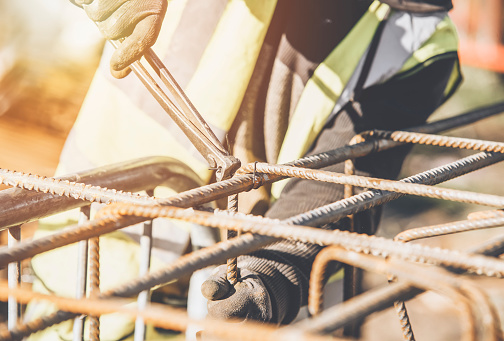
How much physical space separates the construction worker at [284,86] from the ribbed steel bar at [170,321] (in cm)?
80

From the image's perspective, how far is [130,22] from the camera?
889mm

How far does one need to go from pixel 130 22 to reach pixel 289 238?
1.73 feet

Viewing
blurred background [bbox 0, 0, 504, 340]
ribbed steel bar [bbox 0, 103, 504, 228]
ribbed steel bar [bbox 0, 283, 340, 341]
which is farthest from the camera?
blurred background [bbox 0, 0, 504, 340]

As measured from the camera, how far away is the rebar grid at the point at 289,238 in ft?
1.57

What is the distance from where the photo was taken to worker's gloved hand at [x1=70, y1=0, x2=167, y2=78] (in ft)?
2.89

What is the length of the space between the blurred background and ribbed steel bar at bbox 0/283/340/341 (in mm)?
2862

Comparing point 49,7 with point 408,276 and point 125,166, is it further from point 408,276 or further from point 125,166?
point 408,276

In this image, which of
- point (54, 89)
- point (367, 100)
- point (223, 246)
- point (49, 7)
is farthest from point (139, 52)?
point (49, 7)

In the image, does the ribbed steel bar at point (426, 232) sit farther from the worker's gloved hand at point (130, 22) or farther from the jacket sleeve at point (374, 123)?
the worker's gloved hand at point (130, 22)

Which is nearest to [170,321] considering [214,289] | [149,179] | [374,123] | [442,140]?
[214,289]

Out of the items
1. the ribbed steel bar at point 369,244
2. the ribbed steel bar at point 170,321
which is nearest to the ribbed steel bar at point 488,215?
the ribbed steel bar at point 369,244

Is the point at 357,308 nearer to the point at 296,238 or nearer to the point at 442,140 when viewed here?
the point at 296,238

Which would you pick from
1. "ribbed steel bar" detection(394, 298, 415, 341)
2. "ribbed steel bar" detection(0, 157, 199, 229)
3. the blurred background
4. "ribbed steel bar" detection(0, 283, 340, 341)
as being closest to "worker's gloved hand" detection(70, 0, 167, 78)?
"ribbed steel bar" detection(0, 157, 199, 229)

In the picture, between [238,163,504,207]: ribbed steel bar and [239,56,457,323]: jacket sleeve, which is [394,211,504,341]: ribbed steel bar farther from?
[239,56,457,323]: jacket sleeve
